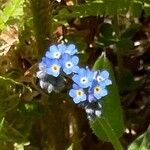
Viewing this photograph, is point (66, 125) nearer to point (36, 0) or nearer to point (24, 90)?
point (24, 90)

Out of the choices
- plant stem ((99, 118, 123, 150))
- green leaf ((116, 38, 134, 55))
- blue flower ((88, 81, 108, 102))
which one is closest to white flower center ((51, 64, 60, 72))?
blue flower ((88, 81, 108, 102))

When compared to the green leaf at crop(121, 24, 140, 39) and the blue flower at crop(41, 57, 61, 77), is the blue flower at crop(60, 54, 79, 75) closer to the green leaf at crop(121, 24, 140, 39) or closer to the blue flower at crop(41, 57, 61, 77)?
the blue flower at crop(41, 57, 61, 77)

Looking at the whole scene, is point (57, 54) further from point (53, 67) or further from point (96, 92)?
point (96, 92)

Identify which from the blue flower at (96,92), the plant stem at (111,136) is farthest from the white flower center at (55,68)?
the plant stem at (111,136)

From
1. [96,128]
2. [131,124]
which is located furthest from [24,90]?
[131,124]

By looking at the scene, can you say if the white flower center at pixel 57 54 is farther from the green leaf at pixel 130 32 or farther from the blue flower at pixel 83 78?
the green leaf at pixel 130 32

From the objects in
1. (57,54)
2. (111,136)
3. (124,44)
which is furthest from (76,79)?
(124,44)
